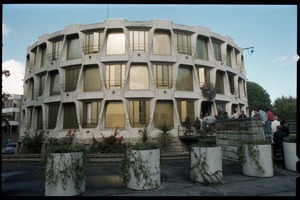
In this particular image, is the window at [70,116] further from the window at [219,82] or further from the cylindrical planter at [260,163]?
the cylindrical planter at [260,163]

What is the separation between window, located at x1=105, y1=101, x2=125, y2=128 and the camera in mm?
22484

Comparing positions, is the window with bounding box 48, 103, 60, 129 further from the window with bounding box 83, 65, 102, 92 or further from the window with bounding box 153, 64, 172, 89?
the window with bounding box 153, 64, 172, 89

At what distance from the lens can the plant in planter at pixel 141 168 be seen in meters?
6.16

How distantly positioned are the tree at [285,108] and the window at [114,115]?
41.3m

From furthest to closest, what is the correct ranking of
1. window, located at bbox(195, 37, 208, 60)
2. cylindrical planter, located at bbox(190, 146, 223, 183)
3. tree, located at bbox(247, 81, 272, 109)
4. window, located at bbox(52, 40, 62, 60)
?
tree, located at bbox(247, 81, 272, 109) < window, located at bbox(52, 40, 62, 60) < window, located at bbox(195, 37, 208, 60) < cylindrical planter, located at bbox(190, 146, 223, 183)

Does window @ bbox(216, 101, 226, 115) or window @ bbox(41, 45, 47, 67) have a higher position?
window @ bbox(41, 45, 47, 67)

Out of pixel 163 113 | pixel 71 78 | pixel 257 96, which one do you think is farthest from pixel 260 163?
pixel 257 96

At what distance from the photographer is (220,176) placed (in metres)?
6.78

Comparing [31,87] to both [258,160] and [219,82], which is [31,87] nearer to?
[219,82]

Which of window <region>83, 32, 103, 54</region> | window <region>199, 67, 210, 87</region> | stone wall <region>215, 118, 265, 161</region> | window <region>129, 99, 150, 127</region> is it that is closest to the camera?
stone wall <region>215, 118, 265, 161</region>

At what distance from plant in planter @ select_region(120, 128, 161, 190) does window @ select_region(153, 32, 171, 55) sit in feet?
59.9

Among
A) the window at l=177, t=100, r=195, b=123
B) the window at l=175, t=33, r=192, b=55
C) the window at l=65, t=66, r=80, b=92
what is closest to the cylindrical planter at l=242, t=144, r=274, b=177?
the window at l=177, t=100, r=195, b=123

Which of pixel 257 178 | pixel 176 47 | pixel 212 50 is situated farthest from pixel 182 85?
pixel 257 178

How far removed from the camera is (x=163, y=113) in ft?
75.3
